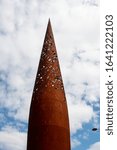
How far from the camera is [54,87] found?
14148 millimetres

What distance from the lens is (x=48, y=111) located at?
13.4m

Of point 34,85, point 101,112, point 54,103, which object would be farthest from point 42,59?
point 101,112

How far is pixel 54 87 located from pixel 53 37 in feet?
10.9

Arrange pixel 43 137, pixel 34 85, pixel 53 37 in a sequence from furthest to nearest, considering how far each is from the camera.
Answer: pixel 53 37, pixel 34 85, pixel 43 137

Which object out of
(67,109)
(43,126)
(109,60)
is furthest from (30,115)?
(109,60)

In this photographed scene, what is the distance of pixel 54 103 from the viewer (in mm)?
13656

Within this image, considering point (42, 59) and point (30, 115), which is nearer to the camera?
point (30, 115)

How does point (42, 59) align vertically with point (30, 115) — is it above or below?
above

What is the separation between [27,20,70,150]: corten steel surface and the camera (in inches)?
506

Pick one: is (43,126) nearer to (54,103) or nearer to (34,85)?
(54,103)

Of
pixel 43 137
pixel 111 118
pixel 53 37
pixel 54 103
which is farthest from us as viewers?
pixel 53 37

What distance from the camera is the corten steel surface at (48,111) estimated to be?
12852 millimetres

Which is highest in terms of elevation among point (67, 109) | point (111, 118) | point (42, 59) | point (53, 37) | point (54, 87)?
point (53, 37)

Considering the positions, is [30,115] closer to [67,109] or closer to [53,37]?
[67,109]
